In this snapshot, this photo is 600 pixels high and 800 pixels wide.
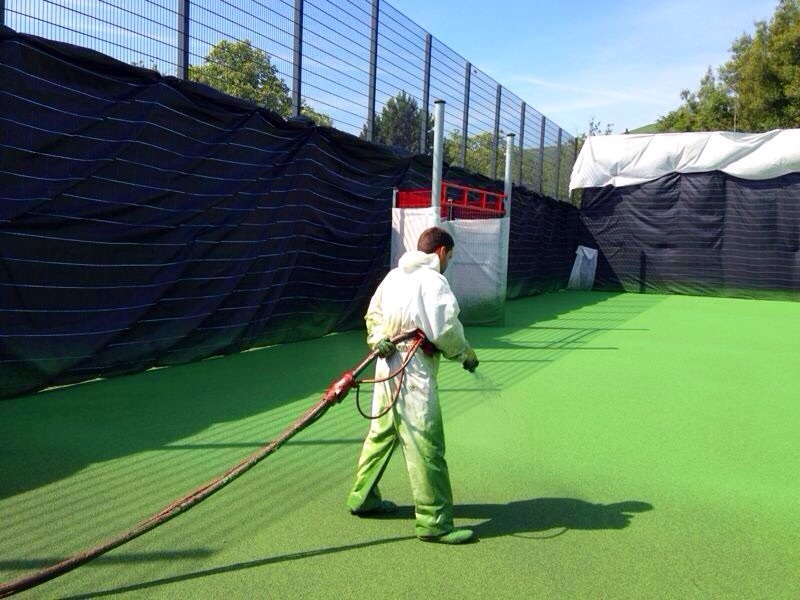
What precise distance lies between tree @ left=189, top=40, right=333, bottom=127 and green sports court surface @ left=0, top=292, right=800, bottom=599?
308cm

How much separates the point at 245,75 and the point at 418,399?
5.93 meters

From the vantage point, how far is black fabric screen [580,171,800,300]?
55.0 ft

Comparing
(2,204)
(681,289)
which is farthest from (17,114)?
(681,289)

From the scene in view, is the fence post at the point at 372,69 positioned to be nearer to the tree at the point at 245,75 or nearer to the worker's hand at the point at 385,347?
the tree at the point at 245,75

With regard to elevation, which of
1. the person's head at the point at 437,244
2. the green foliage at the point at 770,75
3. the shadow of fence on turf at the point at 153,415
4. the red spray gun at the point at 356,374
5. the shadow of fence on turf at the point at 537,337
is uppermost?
the green foliage at the point at 770,75

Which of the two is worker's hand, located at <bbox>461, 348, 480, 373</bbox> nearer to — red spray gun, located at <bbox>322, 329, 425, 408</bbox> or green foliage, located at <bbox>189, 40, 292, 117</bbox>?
red spray gun, located at <bbox>322, 329, 425, 408</bbox>

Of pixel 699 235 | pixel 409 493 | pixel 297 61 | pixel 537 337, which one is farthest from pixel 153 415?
pixel 699 235

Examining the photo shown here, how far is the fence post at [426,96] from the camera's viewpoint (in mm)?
11781

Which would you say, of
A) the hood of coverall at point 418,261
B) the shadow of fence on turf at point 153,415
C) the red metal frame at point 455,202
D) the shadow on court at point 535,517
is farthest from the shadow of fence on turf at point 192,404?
the red metal frame at point 455,202

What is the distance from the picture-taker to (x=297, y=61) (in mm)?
8516

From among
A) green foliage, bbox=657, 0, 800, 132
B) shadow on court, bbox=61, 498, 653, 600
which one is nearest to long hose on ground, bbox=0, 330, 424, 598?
shadow on court, bbox=61, 498, 653, 600

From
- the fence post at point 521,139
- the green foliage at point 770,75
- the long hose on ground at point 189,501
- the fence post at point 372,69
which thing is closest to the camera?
the long hose on ground at point 189,501

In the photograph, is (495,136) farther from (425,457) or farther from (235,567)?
(235,567)

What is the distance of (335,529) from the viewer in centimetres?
321
